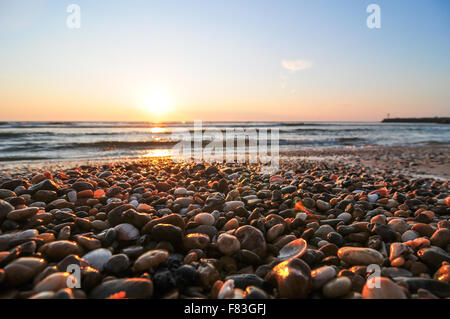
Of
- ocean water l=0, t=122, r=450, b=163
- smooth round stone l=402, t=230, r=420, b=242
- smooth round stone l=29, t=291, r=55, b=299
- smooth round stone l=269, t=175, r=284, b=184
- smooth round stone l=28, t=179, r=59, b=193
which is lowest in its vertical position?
smooth round stone l=402, t=230, r=420, b=242

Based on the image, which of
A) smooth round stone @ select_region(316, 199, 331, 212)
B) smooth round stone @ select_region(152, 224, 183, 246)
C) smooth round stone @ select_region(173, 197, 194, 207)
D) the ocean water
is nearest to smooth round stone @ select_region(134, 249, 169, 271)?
smooth round stone @ select_region(152, 224, 183, 246)

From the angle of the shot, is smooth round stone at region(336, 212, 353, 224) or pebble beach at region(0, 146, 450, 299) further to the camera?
smooth round stone at region(336, 212, 353, 224)

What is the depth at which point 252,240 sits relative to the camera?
203 centimetres

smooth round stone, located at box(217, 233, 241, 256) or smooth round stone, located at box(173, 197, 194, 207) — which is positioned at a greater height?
smooth round stone, located at box(173, 197, 194, 207)

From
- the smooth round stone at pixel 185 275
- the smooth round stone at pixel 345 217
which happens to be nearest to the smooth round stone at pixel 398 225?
the smooth round stone at pixel 345 217

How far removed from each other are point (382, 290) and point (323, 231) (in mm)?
944

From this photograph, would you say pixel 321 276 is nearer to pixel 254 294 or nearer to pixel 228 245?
pixel 254 294

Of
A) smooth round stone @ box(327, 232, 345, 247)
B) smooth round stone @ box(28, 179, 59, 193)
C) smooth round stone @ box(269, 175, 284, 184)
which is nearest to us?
smooth round stone @ box(327, 232, 345, 247)

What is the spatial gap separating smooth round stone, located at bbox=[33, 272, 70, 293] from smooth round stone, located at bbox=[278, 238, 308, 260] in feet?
4.72

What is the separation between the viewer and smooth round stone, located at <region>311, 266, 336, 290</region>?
1.54 metres

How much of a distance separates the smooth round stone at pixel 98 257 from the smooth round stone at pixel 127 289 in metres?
0.24

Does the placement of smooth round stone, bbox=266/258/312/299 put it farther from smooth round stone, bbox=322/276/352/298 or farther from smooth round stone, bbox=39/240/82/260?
smooth round stone, bbox=39/240/82/260

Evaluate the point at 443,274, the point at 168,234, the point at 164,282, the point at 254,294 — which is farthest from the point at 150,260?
the point at 443,274
